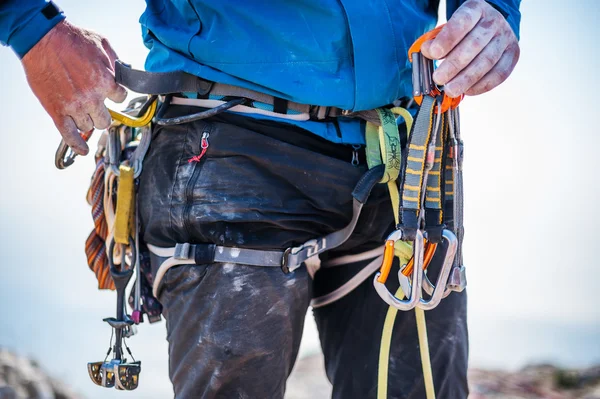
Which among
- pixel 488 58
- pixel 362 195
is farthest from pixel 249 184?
pixel 488 58

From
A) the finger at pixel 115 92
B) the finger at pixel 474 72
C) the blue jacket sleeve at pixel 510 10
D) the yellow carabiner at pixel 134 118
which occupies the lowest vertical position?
the yellow carabiner at pixel 134 118

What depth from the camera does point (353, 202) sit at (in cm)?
183

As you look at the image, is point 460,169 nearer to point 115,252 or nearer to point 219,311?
point 219,311

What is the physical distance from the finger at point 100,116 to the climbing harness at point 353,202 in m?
0.09

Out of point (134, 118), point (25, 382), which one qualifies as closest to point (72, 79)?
point (134, 118)

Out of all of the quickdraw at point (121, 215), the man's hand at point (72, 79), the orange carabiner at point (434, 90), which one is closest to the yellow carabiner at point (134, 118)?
the quickdraw at point (121, 215)

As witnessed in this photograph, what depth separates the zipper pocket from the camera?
5.74 ft

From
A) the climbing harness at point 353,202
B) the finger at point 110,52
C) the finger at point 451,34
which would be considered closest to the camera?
the finger at point 451,34

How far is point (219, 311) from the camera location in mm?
Answer: 1680

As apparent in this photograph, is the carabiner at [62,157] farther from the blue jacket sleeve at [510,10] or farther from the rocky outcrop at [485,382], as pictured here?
the rocky outcrop at [485,382]

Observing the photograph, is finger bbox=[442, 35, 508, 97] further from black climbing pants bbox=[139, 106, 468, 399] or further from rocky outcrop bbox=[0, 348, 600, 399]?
rocky outcrop bbox=[0, 348, 600, 399]

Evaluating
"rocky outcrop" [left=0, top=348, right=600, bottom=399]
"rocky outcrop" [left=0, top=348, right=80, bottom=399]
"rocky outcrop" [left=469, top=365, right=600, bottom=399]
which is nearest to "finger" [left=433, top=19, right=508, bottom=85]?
"rocky outcrop" [left=0, top=348, right=80, bottom=399]

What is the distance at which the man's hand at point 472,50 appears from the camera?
1586 mm

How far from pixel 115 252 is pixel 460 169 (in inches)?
40.5
